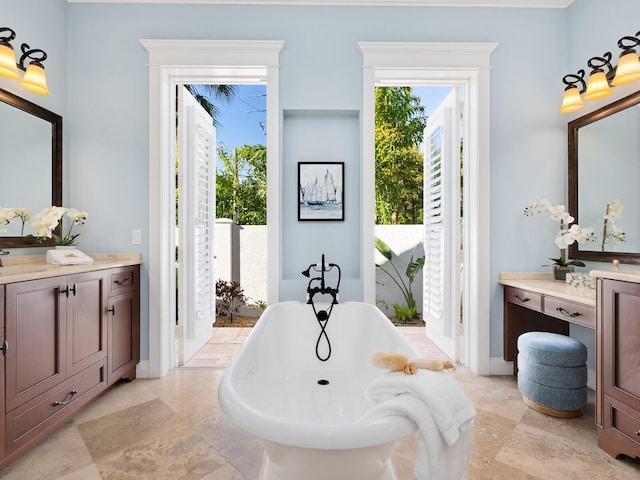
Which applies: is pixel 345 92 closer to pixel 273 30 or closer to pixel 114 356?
pixel 273 30

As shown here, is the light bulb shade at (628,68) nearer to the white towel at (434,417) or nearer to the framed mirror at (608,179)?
the framed mirror at (608,179)

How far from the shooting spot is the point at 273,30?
2684 mm

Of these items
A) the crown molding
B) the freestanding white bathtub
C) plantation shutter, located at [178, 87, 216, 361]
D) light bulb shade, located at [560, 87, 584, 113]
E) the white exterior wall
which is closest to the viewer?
the freestanding white bathtub

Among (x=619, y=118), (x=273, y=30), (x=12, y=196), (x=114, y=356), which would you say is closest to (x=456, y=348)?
(x=619, y=118)

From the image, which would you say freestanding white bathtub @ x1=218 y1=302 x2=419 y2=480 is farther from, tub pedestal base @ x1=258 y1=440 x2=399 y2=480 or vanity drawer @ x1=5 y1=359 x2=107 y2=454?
vanity drawer @ x1=5 y1=359 x2=107 y2=454

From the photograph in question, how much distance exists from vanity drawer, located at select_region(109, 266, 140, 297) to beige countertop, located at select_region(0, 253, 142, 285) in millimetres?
48

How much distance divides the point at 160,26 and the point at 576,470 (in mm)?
3804

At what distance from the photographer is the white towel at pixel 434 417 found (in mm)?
938

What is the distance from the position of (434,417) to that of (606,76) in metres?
2.61

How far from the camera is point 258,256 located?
4734 millimetres

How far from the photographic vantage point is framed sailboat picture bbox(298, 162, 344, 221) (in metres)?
2.77

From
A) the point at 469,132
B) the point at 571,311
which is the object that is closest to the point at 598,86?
the point at 469,132

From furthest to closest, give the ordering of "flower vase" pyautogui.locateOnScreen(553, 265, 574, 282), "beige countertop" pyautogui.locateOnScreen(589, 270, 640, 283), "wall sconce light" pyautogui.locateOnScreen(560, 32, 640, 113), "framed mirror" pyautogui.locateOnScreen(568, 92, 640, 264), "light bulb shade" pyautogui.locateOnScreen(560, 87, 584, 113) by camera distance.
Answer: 1. "flower vase" pyautogui.locateOnScreen(553, 265, 574, 282)
2. "light bulb shade" pyautogui.locateOnScreen(560, 87, 584, 113)
3. "framed mirror" pyautogui.locateOnScreen(568, 92, 640, 264)
4. "wall sconce light" pyautogui.locateOnScreen(560, 32, 640, 113)
5. "beige countertop" pyautogui.locateOnScreen(589, 270, 640, 283)

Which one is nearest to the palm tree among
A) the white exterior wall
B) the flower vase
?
the white exterior wall
